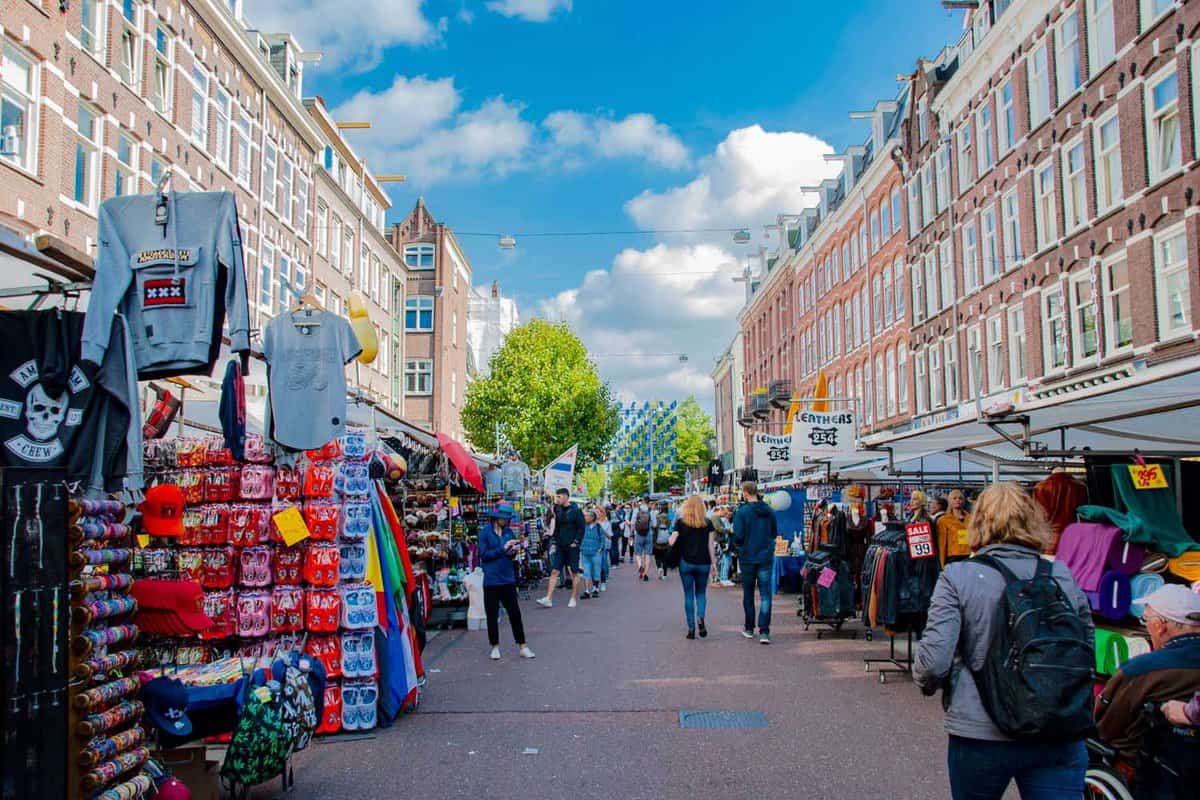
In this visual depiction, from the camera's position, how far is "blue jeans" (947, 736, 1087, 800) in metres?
3.61

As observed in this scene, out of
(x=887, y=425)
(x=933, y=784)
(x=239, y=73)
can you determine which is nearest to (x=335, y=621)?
(x=933, y=784)

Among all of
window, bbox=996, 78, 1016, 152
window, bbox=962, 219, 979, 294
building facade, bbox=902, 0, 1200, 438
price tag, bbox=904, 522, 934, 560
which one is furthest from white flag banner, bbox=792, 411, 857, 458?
window, bbox=962, 219, 979, 294

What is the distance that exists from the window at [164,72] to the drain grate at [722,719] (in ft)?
66.2

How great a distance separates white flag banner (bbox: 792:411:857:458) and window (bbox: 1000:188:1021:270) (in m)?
12.1

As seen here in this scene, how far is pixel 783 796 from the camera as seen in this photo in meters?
5.91

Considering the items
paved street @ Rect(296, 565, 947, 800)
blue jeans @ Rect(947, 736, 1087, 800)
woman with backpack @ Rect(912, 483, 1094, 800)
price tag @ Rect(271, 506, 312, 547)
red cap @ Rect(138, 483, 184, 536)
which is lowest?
paved street @ Rect(296, 565, 947, 800)

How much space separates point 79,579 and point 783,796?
4111 mm

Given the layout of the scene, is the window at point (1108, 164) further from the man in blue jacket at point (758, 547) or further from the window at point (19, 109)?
the window at point (19, 109)

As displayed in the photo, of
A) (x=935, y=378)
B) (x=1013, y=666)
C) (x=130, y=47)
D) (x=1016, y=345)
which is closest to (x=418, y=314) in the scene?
(x=935, y=378)

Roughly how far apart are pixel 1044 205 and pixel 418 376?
3407cm

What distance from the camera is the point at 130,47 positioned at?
2105cm

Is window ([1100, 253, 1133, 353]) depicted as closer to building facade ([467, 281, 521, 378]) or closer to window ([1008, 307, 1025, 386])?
window ([1008, 307, 1025, 386])

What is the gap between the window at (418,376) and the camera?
51.2m

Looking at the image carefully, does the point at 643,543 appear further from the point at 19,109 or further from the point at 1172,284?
the point at 19,109
